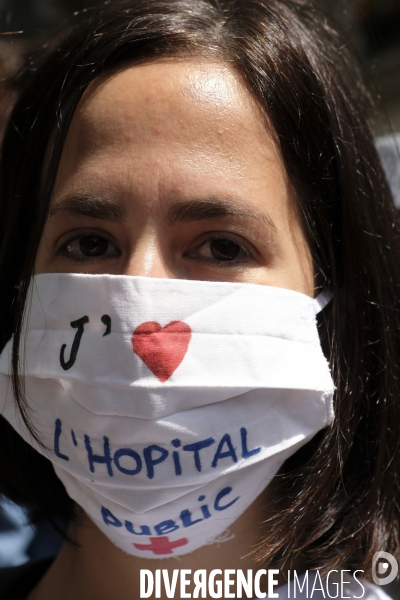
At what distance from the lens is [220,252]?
5.08ft

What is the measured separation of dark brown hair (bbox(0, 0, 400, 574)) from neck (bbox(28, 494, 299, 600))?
0.26 ft

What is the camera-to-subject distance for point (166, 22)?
1.68 metres

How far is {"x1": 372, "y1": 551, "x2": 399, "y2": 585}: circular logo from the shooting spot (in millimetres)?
1686

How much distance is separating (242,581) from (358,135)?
128cm

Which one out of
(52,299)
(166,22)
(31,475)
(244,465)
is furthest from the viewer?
(31,475)

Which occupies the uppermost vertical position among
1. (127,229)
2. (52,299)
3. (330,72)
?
(330,72)

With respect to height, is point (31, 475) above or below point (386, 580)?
above

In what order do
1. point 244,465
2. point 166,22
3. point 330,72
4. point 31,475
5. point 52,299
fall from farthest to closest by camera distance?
point 31,475 < point 330,72 < point 166,22 < point 52,299 < point 244,465

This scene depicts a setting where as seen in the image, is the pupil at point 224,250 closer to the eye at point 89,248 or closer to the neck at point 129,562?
the eye at point 89,248

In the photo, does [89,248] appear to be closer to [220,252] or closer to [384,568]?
[220,252]

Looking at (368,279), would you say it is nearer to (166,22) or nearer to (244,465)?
(244,465)

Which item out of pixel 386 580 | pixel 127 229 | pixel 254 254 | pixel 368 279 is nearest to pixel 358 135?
pixel 368 279

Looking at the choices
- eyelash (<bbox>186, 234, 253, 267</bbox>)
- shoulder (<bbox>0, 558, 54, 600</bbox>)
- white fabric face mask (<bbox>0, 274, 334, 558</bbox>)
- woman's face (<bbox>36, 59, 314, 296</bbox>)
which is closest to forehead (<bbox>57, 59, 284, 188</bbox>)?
woman's face (<bbox>36, 59, 314, 296</bbox>)

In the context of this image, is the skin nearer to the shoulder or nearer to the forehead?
the forehead
